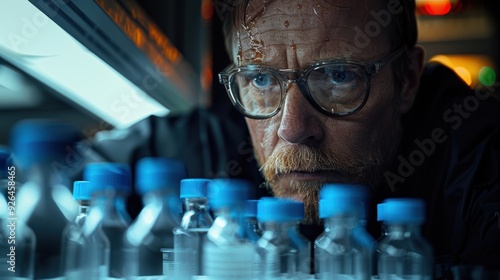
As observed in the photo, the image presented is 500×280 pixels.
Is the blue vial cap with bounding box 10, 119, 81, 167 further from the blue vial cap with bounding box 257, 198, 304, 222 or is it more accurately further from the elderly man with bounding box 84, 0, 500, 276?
the elderly man with bounding box 84, 0, 500, 276

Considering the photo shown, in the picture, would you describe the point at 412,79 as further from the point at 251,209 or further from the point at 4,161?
the point at 4,161

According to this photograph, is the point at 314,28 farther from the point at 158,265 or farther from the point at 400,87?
the point at 158,265

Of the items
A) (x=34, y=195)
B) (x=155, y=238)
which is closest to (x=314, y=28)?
(x=155, y=238)

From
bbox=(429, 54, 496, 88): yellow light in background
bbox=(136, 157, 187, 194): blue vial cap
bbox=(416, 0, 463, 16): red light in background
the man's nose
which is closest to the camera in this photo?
bbox=(136, 157, 187, 194): blue vial cap

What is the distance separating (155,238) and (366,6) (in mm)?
934

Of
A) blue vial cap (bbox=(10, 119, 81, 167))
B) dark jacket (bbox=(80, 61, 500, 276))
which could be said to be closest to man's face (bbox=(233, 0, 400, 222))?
dark jacket (bbox=(80, 61, 500, 276))

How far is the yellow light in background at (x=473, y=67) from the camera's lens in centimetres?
314

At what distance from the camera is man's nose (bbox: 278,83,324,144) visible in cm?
147

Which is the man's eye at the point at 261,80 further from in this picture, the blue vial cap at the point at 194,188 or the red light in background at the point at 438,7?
the red light in background at the point at 438,7

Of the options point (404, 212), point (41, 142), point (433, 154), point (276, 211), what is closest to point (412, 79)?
point (433, 154)

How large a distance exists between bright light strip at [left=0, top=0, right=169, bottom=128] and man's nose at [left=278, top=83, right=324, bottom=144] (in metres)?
0.57

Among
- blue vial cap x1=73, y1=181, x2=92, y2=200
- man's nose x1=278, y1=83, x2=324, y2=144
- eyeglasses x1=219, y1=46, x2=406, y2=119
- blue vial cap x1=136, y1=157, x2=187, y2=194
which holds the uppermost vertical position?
eyeglasses x1=219, y1=46, x2=406, y2=119

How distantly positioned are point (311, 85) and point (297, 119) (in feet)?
0.36

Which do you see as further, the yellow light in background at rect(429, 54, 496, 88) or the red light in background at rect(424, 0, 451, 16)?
the red light in background at rect(424, 0, 451, 16)
